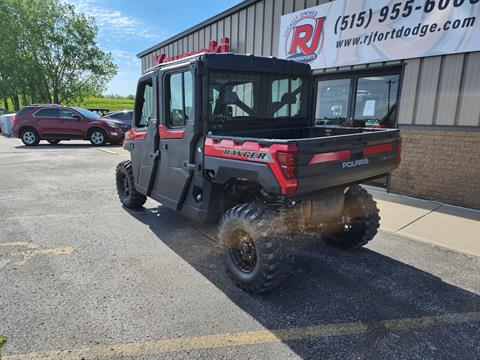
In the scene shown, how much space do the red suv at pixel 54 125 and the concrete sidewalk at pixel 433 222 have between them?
13.6 m

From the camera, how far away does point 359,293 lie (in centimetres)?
321

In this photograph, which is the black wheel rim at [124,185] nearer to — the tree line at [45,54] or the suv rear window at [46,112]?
the suv rear window at [46,112]

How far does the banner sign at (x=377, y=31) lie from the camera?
565cm

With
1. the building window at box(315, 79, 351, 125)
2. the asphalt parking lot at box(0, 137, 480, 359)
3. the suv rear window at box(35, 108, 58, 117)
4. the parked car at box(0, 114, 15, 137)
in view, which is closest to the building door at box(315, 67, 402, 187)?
the building window at box(315, 79, 351, 125)

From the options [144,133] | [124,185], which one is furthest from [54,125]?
[144,133]

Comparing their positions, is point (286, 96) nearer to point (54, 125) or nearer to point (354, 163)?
point (354, 163)

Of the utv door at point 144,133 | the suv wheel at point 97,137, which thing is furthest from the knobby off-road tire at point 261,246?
the suv wheel at point 97,137

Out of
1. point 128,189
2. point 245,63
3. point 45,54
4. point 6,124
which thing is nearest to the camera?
point 245,63

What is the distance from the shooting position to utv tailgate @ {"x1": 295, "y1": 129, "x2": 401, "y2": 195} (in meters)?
2.77

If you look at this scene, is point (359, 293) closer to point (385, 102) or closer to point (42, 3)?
point (385, 102)

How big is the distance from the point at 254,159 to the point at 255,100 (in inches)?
55.2

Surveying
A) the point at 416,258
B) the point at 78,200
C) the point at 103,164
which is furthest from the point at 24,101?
the point at 416,258

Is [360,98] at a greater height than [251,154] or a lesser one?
greater

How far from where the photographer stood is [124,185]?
5992 millimetres
